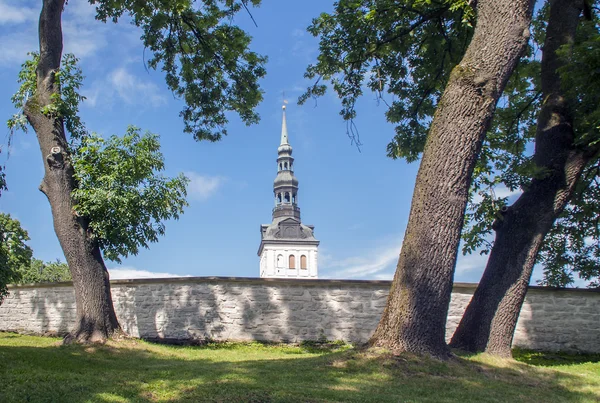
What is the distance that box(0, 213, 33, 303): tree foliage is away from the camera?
7.27 m

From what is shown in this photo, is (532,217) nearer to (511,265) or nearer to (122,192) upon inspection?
(511,265)

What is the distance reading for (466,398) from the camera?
17.7ft

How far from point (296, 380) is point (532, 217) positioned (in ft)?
15.5

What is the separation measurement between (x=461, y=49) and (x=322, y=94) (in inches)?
133

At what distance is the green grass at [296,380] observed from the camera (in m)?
5.04

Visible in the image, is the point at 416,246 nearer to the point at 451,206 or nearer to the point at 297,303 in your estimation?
the point at 451,206

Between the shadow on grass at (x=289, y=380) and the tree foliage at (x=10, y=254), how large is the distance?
104cm

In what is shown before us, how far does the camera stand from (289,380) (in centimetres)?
574

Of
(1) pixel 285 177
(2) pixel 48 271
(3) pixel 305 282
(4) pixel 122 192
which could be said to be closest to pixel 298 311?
(3) pixel 305 282

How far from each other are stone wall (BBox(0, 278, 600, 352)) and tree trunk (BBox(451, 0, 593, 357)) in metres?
4.70

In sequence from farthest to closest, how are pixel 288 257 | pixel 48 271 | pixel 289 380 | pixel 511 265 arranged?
1. pixel 288 257
2. pixel 48 271
3. pixel 511 265
4. pixel 289 380

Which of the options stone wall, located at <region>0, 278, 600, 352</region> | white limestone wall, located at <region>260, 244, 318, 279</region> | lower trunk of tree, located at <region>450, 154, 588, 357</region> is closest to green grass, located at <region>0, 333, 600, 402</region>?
lower trunk of tree, located at <region>450, 154, 588, 357</region>

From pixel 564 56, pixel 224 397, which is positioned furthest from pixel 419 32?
pixel 224 397

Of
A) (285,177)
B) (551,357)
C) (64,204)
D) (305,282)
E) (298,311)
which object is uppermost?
(285,177)
